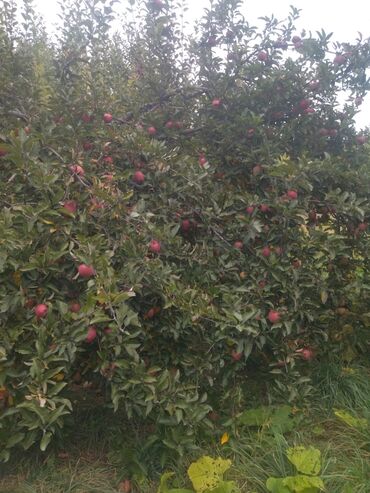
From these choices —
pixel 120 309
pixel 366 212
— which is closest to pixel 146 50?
pixel 366 212

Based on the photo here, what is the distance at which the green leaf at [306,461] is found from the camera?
2281mm

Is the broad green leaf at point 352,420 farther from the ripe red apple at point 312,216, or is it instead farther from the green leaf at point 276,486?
the ripe red apple at point 312,216

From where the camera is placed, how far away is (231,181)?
326cm

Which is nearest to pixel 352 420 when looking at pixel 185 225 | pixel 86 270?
pixel 185 225

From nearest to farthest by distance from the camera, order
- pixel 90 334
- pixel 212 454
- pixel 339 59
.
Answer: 1. pixel 90 334
2. pixel 212 454
3. pixel 339 59

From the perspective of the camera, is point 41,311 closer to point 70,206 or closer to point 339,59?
point 70,206

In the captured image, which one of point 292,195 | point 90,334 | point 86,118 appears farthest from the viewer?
point 86,118

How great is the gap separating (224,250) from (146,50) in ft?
5.51

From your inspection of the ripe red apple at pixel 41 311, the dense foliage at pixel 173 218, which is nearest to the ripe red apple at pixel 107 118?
the dense foliage at pixel 173 218

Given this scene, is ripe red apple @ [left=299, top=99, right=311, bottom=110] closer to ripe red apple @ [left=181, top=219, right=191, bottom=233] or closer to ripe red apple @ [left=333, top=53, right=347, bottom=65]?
ripe red apple @ [left=333, top=53, right=347, bottom=65]

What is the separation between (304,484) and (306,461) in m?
0.12

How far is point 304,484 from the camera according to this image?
2.20 m

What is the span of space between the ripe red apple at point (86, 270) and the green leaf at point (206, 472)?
105 centimetres

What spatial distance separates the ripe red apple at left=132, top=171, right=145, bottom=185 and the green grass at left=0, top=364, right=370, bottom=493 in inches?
53.4
